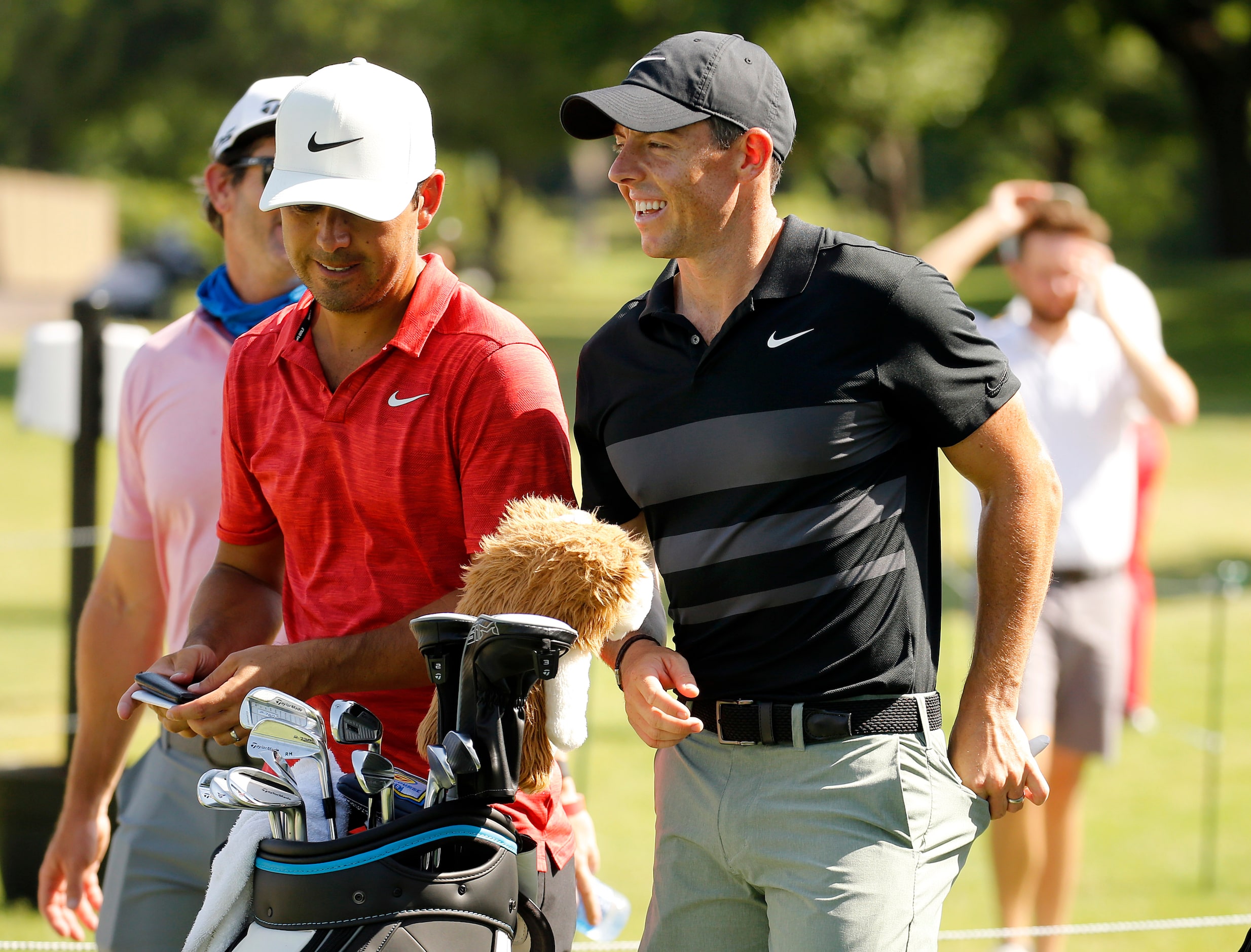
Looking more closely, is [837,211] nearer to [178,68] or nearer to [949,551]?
[178,68]

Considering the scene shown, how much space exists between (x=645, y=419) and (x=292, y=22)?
41632mm

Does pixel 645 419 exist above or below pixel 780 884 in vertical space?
above

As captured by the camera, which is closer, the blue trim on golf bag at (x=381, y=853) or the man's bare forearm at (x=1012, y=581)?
the blue trim on golf bag at (x=381, y=853)

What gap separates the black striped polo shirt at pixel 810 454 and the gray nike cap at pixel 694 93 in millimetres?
232

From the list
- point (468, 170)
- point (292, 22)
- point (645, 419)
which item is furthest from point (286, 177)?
point (468, 170)

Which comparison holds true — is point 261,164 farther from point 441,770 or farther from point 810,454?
point 441,770

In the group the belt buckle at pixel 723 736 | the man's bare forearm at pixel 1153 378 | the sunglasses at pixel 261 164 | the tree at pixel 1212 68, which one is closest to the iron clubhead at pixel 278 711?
the belt buckle at pixel 723 736

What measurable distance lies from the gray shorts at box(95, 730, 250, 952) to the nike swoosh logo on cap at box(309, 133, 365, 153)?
4.60ft

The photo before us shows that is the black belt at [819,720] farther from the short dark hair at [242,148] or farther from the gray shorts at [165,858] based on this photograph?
the short dark hair at [242,148]

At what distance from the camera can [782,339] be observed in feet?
8.76

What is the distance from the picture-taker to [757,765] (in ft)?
8.93

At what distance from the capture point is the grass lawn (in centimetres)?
583

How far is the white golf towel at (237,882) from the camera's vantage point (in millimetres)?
2266

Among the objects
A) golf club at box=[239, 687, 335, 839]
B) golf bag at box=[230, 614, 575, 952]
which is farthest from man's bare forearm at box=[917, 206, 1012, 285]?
golf club at box=[239, 687, 335, 839]
